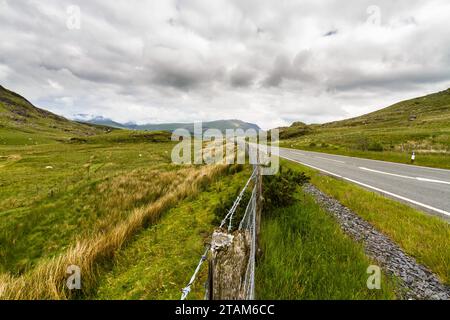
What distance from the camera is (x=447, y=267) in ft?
12.8

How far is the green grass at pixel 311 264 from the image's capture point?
3.30 m

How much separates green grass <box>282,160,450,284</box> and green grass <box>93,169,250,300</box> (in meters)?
4.40

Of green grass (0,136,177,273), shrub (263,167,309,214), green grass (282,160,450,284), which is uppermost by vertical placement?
shrub (263,167,309,214)

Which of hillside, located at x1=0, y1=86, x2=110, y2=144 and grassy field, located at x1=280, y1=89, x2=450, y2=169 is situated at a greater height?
hillside, located at x1=0, y1=86, x2=110, y2=144

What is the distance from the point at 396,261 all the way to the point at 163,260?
4.82m

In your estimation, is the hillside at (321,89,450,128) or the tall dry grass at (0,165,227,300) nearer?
the tall dry grass at (0,165,227,300)

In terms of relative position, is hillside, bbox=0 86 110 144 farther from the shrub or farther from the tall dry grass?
the shrub

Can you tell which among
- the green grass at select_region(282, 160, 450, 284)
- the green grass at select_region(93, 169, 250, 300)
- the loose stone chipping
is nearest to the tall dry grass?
the green grass at select_region(93, 169, 250, 300)

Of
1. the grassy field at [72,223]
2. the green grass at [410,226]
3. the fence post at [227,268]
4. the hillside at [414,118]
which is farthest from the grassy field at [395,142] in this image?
the fence post at [227,268]

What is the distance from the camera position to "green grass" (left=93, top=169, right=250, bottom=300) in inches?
157

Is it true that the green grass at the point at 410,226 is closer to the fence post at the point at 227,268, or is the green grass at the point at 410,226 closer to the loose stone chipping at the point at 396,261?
the loose stone chipping at the point at 396,261

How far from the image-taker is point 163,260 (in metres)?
4.99

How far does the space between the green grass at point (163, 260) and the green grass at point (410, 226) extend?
440cm
